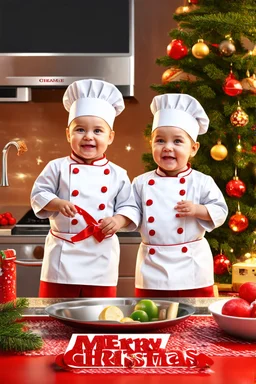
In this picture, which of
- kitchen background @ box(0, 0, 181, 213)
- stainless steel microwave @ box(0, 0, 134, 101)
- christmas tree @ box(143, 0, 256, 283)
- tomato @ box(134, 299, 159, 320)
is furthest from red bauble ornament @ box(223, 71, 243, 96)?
tomato @ box(134, 299, 159, 320)

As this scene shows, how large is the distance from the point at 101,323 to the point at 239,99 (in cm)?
201

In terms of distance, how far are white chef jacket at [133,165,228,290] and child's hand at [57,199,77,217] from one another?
26 centimetres

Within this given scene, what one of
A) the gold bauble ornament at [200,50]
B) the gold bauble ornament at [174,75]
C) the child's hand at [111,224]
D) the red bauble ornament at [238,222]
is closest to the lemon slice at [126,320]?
the child's hand at [111,224]

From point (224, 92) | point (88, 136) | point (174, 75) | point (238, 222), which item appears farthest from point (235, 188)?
point (88, 136)

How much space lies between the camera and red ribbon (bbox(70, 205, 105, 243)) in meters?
2.37

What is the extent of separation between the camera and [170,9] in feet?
12.7

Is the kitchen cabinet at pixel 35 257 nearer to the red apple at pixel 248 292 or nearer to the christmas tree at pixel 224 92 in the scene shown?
the christmas tree at pixel 224 92

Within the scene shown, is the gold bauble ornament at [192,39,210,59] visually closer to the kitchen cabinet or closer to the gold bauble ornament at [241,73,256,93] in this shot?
the gold bauble ornament at [241,73,256,93]

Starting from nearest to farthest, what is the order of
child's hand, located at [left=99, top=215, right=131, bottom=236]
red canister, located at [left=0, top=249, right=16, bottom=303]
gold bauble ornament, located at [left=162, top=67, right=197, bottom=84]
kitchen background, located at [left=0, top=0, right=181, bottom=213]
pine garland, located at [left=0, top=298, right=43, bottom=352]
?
pine garland, located at [left=0, top=298, right=43, bottom=352], red canister, located at [left=0, top=249, right=16, bottom=303], child's hand, located at [left=99, top=215, right=131, bottom=236], gold bauble ornament, located at [left=162, top=67, right=197, bottom=84], kitchen background, located at [left=0, top=0, right=181, bottom=213]

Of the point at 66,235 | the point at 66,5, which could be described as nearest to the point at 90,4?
the point at 66,5

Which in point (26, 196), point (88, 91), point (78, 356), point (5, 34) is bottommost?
point (78, 356)

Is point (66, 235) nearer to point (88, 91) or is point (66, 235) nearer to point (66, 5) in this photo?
point (88, 91)

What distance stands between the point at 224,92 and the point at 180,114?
1.04m

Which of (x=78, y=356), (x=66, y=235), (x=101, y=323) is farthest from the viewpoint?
(x=66, y=235)
